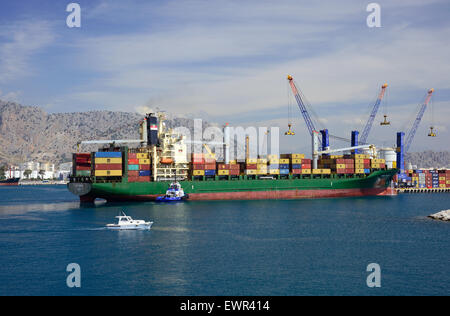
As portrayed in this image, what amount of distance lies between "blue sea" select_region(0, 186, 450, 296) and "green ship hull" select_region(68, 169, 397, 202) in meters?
16.1

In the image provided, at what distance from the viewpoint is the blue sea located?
31.6m

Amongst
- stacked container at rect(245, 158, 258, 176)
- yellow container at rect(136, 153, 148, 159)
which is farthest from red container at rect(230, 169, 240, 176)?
yellow container at rect(136, 153, 148, 159)

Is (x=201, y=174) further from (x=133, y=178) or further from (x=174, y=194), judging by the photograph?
(x=133, y=178)

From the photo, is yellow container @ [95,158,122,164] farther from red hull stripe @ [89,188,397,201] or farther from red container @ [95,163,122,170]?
red hull stripe @ [89,188,397,201]

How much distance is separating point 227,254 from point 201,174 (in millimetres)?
51793

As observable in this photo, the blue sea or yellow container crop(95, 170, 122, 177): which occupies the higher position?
yellow container crop(95, 170, 122, 177)

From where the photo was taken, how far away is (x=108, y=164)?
82562 millimetres

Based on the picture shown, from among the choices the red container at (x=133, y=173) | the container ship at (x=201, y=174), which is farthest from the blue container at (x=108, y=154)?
the red container at (x=133, y=173)

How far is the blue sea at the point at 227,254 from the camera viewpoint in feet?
104

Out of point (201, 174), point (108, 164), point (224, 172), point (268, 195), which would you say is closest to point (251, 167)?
point (224, 172)
